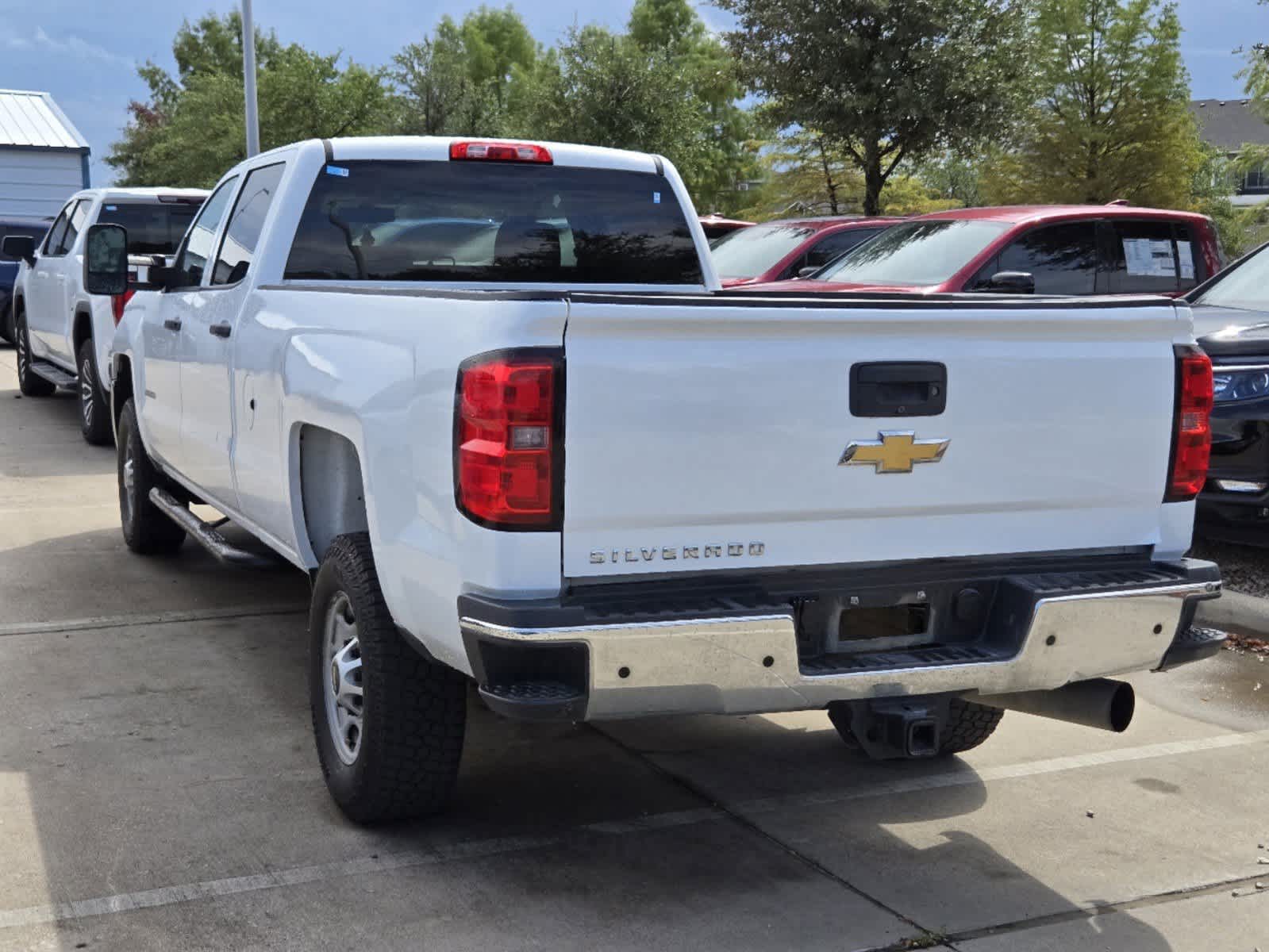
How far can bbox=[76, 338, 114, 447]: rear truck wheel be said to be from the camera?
456 inches

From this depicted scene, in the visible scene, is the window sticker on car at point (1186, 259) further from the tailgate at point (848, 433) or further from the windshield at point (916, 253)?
the tailgate at point (848, 433)

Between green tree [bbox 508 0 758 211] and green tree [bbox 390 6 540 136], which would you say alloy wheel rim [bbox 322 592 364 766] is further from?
green tree [bbox 390 6 540 136]

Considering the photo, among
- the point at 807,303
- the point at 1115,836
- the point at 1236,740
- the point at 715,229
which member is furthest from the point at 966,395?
the point at 715,229

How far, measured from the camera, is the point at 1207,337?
7516mm

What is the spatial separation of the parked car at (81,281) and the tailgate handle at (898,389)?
777 centimetres

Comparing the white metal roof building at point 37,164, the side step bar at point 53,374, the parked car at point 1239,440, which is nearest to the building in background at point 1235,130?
the white metal roof building at point 37,164

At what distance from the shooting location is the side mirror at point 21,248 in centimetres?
1359

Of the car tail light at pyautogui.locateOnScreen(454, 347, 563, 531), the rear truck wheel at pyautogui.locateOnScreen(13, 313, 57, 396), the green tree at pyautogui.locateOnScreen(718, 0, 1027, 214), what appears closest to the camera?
the car tail light at pyautogui.locateOnScreen(454, 347, 563, 531)

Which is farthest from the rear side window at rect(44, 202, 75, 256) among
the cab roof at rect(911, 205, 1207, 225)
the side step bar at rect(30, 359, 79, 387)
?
the cab roof at rect(911, 205, 1207, 225)

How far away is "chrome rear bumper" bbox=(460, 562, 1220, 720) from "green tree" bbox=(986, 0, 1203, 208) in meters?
36.2

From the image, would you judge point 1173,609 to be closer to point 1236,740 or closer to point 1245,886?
point 1245,886

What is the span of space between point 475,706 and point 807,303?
251cm

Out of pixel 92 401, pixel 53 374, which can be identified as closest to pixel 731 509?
pixel 92 401

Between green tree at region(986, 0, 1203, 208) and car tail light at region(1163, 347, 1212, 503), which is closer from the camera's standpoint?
car tail light at region(1163, 347, 1212, 503)
